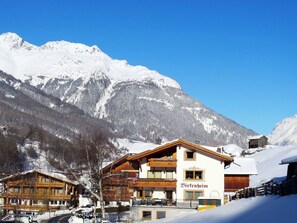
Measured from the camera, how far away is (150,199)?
53.8 m

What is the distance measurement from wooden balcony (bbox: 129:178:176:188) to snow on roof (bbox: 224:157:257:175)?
1163 cm

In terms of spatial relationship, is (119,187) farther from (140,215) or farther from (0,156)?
(0,156)

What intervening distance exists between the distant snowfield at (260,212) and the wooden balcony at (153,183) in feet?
58.3

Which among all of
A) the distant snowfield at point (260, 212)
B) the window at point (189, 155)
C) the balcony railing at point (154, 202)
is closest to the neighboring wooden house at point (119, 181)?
the window at point (189, 155)

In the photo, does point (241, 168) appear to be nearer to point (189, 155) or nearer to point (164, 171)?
point (189, 155)

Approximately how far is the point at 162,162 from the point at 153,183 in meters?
2.53

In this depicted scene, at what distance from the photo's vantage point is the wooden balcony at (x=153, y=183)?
5547 cm

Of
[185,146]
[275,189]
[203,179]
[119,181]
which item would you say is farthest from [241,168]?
[275,189]

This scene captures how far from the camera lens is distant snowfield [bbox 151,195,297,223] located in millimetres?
26212

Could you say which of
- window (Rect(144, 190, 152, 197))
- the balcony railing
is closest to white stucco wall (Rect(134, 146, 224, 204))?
window (Rect(144, 190, 152, 197))

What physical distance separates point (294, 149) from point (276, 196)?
10818cm

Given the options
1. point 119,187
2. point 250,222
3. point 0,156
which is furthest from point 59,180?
point 250,222

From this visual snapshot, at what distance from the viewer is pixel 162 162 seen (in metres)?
56.6

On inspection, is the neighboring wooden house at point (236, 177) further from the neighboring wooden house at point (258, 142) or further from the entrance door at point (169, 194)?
the neighboring wooden house at point (258, 142)
